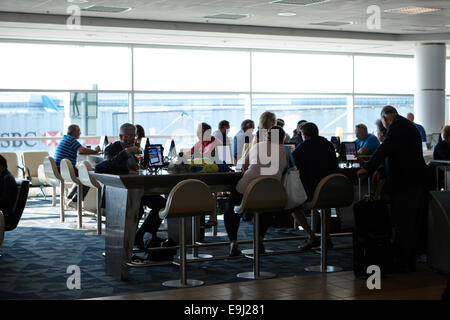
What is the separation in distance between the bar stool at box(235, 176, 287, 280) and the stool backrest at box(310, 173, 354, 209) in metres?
0.35

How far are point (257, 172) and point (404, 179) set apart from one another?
135cm

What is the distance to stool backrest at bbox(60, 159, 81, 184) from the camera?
9639 mm

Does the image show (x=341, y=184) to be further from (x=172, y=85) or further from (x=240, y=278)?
(x=172, y=85)

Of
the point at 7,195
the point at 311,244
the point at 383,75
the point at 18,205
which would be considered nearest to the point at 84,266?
the point at 18,205

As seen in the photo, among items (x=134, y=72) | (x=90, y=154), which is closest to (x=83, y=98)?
(x=134, y=72)

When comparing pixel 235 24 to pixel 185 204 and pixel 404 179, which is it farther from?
pixel 185 204

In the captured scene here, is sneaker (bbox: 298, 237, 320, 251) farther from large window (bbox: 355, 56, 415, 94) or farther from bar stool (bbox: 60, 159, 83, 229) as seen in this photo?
large window (bbox: 355, 56, 415, 94)

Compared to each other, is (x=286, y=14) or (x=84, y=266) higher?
(x=286, y=14)

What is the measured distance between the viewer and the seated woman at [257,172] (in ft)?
22.1

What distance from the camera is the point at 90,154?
11.3 meters

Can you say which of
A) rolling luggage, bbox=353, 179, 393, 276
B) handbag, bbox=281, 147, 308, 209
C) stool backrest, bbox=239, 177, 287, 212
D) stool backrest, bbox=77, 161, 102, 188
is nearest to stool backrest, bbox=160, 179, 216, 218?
stool backrest, bbox=239, 177, 287, 212

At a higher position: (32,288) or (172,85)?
(172,85)

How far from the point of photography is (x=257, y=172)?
22.2 feet
